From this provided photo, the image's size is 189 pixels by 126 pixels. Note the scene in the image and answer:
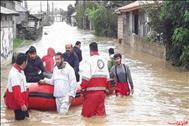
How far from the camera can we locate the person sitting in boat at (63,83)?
11.9 meters

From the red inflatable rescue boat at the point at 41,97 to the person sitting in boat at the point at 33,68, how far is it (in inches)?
25.5

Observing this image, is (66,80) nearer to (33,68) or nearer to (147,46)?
(33,68)

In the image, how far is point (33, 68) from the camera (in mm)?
13617

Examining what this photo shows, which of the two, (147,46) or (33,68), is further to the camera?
(147,46)

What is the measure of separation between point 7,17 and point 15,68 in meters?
17.2

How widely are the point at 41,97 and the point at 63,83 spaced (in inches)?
36.6

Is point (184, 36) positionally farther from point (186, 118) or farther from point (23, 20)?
Answer: point (23, 20)

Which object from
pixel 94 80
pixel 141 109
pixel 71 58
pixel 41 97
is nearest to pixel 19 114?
pixel 41 97

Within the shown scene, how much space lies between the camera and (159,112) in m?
12.5

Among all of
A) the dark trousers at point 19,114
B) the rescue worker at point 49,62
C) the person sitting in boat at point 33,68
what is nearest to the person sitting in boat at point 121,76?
the person sitting in boat at point 33,68

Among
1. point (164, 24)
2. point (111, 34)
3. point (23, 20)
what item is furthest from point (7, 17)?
point (23, 20)

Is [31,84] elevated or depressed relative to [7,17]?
depressed

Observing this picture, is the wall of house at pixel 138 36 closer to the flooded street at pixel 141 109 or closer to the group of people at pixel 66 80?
the flooded street at pixel 141 109

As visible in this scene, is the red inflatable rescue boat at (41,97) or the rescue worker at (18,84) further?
the red inflatable rescue boat at (41,97)
